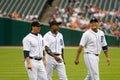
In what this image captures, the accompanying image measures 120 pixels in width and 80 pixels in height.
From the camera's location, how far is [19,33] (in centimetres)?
3553

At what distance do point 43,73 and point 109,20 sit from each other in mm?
28631

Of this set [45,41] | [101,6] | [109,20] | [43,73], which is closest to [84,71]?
[45,41]

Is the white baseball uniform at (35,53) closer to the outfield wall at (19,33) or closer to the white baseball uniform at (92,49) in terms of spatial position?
the white baseball uniform at (92,49)

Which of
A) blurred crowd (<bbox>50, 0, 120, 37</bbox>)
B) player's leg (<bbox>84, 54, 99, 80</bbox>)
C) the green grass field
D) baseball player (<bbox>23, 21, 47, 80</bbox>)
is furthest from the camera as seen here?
blurred crowd (<bbox>50, 0, 120, 37</bbox>)

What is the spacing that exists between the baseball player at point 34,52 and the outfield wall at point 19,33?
24.0 meters

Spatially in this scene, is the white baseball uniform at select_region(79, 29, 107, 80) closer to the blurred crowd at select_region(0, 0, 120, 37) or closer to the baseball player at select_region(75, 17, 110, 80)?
the baseball player at select_region(75, 17, 110, 80)

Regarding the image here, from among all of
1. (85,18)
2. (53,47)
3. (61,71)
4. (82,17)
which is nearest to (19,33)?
(82,17)

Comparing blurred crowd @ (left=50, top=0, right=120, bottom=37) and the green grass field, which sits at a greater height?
blurred crowd @ (left=50, top=0, right=120, bottom=37)

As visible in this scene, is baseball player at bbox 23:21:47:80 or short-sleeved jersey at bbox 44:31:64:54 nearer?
baseball player at bbox 23:21:47:80

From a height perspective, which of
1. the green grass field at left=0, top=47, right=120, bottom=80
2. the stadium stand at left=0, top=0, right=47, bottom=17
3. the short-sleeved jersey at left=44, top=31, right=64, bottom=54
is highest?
the stadium stand at left=0, top=0, right=47, bottom=17

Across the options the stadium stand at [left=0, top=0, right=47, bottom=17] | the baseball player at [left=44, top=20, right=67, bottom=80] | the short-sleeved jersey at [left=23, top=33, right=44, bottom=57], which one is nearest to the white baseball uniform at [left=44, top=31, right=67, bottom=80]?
the baseball player at [left=44, top=20, right=67, bottom=80]

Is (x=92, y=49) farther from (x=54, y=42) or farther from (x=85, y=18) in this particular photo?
(x=85, y=18)

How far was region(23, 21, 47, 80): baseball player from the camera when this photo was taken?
34.9 ft

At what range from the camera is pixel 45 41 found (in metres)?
12.0
